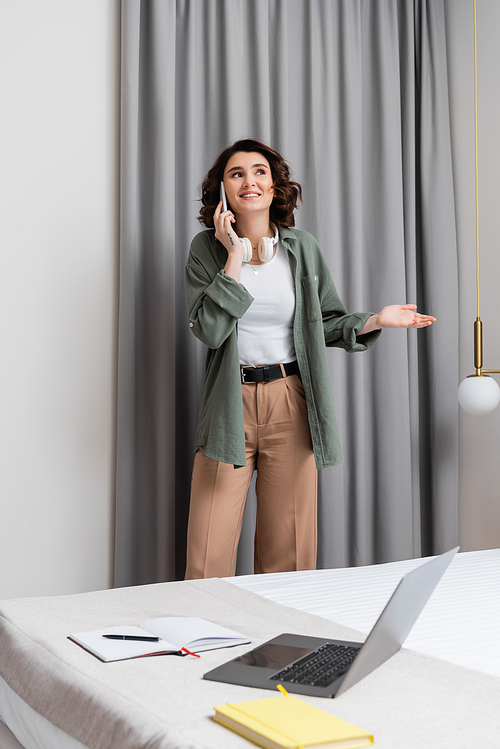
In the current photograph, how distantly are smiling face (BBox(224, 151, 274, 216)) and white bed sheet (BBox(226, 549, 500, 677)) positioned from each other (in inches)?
41.7

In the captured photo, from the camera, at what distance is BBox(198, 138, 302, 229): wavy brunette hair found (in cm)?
204

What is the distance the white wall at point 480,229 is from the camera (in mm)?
2611

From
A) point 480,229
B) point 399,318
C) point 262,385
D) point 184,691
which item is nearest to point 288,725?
point 184,691

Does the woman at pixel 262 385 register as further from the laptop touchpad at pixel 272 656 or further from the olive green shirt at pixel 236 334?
the laptop touchpad at pixel 272 656

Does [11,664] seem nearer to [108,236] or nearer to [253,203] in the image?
[253,203]

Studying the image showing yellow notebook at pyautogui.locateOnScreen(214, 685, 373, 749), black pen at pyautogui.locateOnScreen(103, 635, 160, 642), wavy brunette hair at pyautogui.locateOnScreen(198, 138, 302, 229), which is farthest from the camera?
wavy brunette hair at pyautogui.locateOnScreen(198, 138, 302, 229)

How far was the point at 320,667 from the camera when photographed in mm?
837

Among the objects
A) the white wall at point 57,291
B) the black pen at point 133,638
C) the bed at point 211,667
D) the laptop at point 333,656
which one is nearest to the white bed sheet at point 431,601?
the bed at point 211,667

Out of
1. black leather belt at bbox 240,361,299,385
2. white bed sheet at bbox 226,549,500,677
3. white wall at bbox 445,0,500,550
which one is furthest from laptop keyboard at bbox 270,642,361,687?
white wall at bbox 445,0,500,550

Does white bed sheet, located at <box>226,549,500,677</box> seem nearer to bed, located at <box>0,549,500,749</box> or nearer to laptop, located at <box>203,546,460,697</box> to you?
bed, located at <box>0,549,500,749</box>

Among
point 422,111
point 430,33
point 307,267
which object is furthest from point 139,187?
point 430,33

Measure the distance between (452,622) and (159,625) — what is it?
0.50 metres

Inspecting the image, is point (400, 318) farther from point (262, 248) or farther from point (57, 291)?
point (57, 291)

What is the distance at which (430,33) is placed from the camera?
2715 mm
